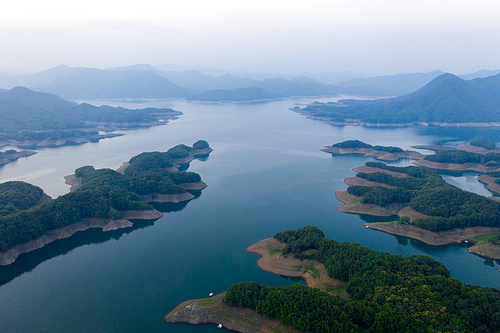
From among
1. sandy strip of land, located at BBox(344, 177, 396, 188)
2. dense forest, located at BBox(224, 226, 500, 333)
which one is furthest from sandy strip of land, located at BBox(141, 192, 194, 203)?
sandy strip of land, located at BBox(344, 177, 396, 188)

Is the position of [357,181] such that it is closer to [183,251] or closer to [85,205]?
[183,251]

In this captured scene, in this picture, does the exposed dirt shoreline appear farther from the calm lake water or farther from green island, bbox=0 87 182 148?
green island, bbox=0 87 182 148

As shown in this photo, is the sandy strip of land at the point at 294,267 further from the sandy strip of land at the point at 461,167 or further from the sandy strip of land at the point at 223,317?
the sandy strip of land at the point at 461,167

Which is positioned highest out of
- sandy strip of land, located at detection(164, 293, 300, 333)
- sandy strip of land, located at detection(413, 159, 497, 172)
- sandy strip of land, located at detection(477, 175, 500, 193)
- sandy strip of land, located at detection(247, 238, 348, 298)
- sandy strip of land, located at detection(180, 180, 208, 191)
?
sandy strip of land, located at detection(413, 159, 497, 172)

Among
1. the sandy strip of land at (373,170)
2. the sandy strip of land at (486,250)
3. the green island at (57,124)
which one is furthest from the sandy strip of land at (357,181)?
the green island at (57,124)

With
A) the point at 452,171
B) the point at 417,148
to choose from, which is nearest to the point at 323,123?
the point at 417,148

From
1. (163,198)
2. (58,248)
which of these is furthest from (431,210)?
(58,248)
